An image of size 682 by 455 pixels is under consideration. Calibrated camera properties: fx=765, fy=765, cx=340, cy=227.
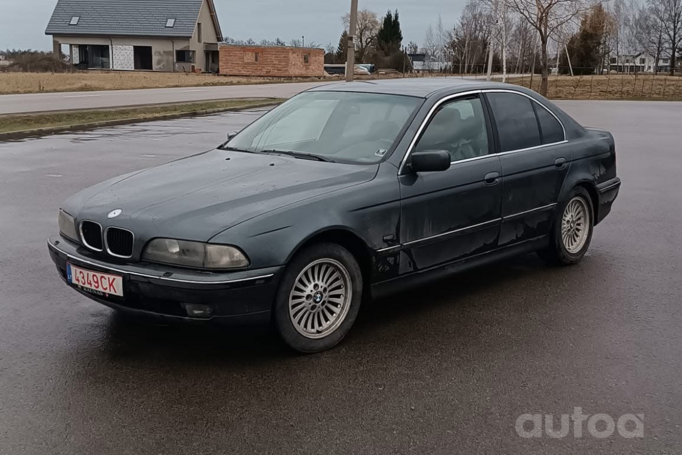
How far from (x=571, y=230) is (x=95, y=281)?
4.13 metres

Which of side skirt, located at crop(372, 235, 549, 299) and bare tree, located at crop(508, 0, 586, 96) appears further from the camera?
bare tree, located at crop(508, 0, 586, 96)

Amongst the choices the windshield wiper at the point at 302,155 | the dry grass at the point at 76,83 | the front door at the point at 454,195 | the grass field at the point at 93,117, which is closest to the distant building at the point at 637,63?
the dry grass at the point at 76,83

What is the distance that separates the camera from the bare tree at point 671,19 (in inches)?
3620

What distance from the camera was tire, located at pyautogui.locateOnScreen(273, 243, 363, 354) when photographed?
4398mm

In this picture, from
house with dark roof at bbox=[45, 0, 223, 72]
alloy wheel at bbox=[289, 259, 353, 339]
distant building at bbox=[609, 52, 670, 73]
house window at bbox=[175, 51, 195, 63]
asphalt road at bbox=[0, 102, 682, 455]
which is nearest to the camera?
asphalt road at bbox=[0, 102, 682, 455]

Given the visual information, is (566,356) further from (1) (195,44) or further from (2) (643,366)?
(1) (195,44)

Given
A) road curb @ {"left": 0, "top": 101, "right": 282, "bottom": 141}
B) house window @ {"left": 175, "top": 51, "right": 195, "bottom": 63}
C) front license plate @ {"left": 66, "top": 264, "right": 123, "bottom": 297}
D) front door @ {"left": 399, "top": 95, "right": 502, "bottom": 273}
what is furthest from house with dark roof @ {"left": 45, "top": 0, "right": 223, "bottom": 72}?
front license plate @ {"left": 66, "top": 264, "right": 123, "bottom": 297}

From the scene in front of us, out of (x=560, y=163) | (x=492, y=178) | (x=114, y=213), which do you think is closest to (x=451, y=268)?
(x=492, y=178)

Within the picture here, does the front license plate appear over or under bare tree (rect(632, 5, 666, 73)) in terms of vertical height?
under

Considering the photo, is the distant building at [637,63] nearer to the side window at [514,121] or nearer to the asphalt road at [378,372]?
the side window at [514,121]

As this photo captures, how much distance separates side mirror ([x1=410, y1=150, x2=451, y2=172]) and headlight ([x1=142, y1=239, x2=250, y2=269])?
4.75 ft

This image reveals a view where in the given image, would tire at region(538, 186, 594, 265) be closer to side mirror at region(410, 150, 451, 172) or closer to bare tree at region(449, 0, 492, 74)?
side mirror at region(410, 150, 451, 172)

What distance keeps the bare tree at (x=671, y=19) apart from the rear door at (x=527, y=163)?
306ft

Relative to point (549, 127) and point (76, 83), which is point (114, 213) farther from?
point (76, 83)
